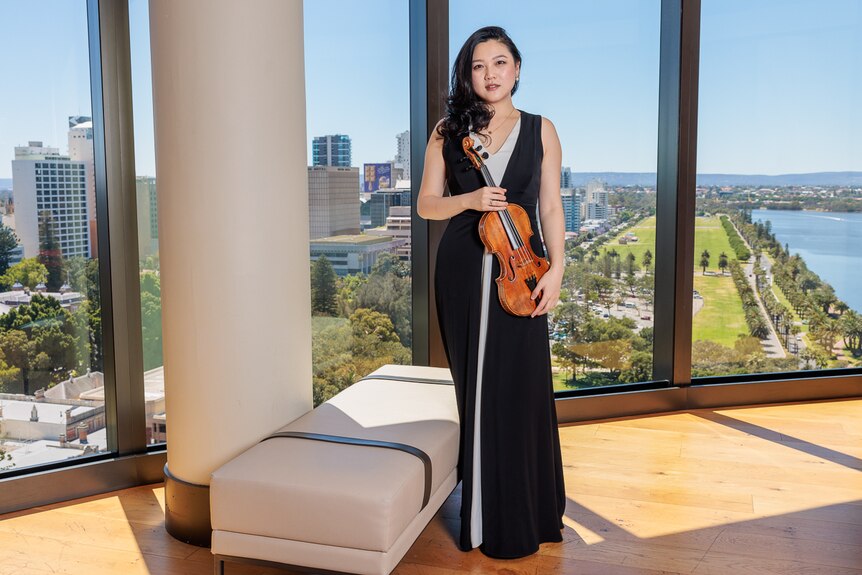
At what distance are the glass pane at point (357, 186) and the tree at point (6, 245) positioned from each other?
1149 millimetres

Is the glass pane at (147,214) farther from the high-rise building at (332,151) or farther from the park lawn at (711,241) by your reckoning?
the park lawn at (711,241)

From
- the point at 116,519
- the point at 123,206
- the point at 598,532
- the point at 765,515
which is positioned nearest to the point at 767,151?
the point at 765,515

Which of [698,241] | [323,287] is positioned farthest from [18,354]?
[698,241]

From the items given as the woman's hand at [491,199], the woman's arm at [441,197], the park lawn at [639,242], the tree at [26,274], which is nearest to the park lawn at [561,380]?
the park lawn at [639,242]

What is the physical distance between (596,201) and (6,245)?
2.55 m

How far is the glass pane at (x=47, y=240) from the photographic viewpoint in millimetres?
2934

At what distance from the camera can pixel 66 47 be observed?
3.01 meters

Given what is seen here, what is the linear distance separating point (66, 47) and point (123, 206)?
0.59 meters

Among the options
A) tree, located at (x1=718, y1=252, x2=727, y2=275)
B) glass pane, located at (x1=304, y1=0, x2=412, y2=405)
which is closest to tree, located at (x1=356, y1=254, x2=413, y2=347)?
glass pane, located at (x1=304, y1=0, x2=412, y2=405)

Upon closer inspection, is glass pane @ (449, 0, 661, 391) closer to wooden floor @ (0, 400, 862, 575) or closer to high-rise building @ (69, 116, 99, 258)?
wooden floor @ (0, 400, 862, 575)

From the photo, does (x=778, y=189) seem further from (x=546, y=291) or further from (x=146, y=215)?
(x=146, y=215)

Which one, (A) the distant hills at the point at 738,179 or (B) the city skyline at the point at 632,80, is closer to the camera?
(B) the city skyline at the point at 632,80

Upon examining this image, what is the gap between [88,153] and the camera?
307 centimetres

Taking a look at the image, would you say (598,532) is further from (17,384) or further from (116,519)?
(17,384)
